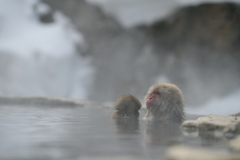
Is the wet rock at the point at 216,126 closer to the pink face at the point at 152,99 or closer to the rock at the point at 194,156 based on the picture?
the pink face at the point at 152,99

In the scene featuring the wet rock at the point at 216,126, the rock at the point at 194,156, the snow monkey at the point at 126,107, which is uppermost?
the snow monkey at the point at 126,107

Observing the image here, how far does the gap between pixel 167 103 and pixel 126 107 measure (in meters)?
0.68

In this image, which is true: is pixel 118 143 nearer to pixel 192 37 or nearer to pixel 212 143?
pixel 212 143

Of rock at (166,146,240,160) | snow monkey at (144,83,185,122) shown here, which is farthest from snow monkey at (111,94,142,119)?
rock at (166,146,240,160)

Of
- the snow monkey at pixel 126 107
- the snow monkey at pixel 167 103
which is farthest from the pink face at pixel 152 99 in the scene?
the snow monkey at pixel 126 107

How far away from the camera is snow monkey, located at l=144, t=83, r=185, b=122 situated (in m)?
4.52

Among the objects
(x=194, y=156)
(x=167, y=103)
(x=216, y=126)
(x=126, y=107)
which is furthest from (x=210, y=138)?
(x=126, y=107)

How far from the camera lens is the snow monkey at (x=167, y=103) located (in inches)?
178

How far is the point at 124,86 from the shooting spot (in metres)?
13.7

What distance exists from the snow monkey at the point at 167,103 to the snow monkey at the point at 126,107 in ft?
0.95

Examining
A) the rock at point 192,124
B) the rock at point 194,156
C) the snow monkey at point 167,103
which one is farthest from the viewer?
the snow monkey at point 167,103

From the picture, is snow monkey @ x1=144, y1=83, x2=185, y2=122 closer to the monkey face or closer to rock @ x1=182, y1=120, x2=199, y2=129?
the monkey face

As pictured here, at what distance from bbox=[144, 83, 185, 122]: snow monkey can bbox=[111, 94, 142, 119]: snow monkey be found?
Answer: 29 centimetres

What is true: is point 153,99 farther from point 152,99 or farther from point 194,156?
point 194,156
